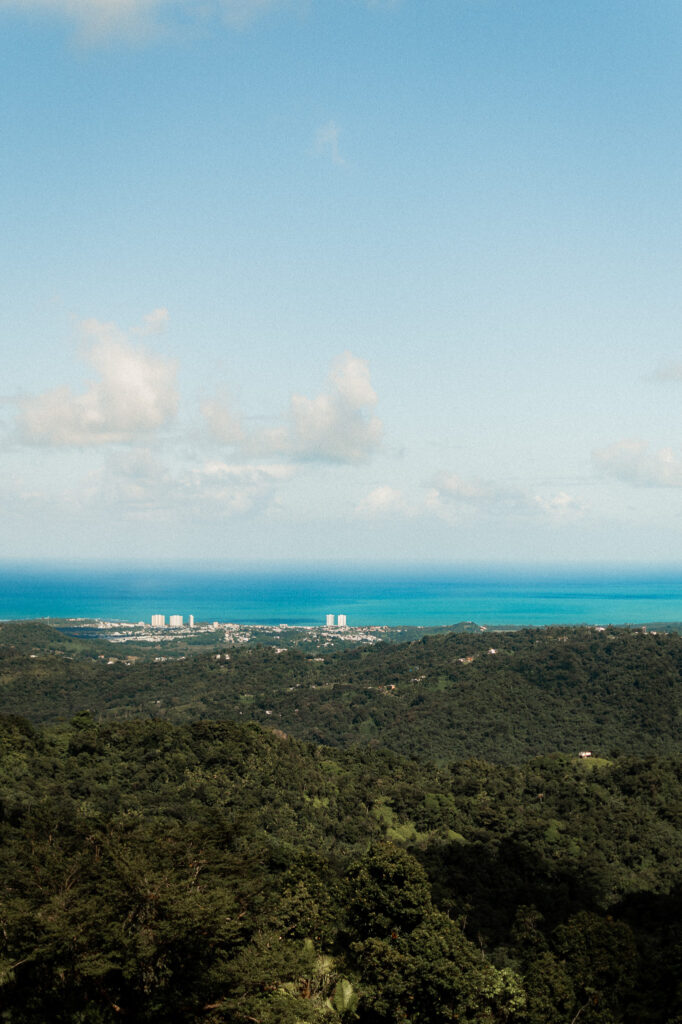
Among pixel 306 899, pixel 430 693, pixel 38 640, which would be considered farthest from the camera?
pixel 38 640

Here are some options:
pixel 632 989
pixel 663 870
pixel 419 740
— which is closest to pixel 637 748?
pixel 419 740

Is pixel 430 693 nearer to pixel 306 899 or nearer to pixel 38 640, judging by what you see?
pixel 306 899

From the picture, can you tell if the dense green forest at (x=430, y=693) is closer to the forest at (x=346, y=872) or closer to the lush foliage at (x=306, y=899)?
the forest at (x=346, y=872)

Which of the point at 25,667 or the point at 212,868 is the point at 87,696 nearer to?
the point at 25,667

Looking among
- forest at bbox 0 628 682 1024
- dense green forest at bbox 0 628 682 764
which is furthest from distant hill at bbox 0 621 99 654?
forest at bbox 0 628 682 1024

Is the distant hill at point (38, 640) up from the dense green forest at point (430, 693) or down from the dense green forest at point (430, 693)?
up

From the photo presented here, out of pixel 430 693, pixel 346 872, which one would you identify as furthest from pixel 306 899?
pixel 430 693

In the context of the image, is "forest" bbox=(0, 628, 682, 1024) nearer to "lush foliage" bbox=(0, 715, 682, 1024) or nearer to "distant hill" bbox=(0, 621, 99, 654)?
"lush foliage" bbox=(0, 715, 682, 1024)

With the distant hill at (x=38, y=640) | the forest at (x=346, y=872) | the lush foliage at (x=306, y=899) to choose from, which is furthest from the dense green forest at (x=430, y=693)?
the lush foliage at (x=306, y=899)
